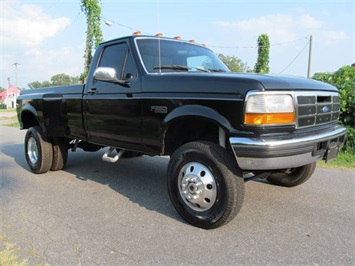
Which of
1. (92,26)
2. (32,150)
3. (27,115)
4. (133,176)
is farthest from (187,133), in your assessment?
(92,26)

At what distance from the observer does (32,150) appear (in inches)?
239

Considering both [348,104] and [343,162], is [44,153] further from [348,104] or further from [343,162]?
[348,104]

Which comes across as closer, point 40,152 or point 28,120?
point 40,152

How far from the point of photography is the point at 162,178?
5320mm

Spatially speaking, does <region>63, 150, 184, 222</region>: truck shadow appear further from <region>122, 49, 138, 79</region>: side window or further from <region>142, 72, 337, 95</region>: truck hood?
<region>122, 49, 138, 79</region>: side window

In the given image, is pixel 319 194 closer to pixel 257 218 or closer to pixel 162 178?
pixel 257 218

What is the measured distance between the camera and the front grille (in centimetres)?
306

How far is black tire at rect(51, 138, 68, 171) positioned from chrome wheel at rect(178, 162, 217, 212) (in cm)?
314

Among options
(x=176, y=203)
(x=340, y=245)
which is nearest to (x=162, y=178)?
(x=176, y=203)

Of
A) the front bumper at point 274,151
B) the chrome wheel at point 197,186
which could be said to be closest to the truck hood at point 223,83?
the front bumper at point 274,151

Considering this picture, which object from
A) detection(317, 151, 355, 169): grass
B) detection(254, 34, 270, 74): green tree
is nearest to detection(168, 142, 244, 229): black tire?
detection(317, 151, 355, 169): grass

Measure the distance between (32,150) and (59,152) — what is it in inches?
27.2

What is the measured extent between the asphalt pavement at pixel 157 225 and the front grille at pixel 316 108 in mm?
1098

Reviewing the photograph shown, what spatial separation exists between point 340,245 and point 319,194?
59.2 inches
